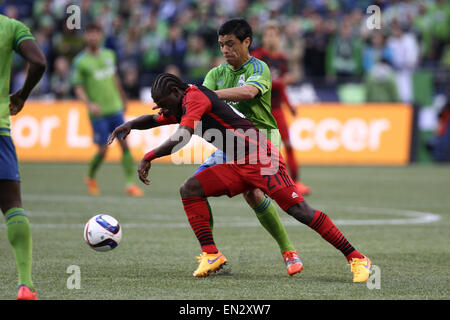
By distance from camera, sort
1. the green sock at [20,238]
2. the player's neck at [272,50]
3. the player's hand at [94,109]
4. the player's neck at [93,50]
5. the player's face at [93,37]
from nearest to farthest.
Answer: the green sock at [20,238], the player's neck at [272,50], the player's face at [93,37], the player's hand at [94,109], the player's neck at [93,50]

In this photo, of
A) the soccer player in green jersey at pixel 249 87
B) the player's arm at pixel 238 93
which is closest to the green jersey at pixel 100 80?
the soccer player in green jersey at pixel 249 87

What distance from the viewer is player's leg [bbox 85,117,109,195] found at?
14.7m

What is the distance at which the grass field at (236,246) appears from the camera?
6.38m

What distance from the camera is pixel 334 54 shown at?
23297 mm

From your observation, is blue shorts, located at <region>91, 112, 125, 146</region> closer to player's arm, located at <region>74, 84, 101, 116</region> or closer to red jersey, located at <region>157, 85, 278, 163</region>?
player's arm, located at <region>74, 84, 101, 116</region>

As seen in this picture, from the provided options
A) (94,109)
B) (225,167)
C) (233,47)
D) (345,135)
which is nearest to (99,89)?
(94,109)

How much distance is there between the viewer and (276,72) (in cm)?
1417

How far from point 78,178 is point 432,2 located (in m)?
11.8

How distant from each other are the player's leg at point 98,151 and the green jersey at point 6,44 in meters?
8.75

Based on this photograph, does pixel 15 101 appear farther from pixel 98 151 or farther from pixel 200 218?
pixel 98 151

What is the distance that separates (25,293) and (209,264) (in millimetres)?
1881

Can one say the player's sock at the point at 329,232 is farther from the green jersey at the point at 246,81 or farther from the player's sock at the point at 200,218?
the green jersey at the point at 246,81

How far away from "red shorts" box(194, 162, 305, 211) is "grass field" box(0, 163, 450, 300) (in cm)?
66
